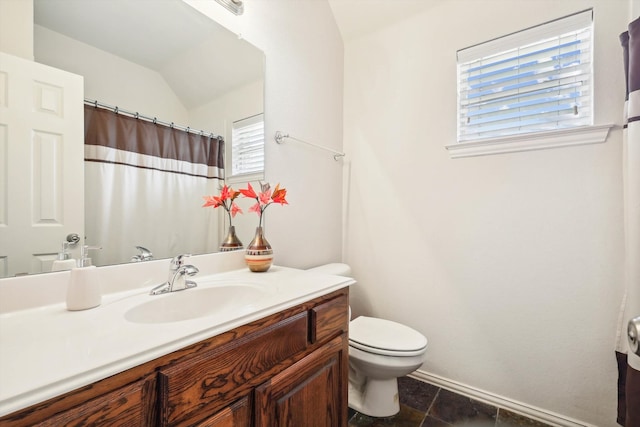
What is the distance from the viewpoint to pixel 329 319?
41.8 inches

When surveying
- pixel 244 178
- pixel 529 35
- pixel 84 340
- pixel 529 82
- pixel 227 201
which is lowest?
pixel 84 340

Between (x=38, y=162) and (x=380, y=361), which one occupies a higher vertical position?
(x=38, y=162)

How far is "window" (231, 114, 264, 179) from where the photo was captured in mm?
1382

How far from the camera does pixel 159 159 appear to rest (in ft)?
3.71

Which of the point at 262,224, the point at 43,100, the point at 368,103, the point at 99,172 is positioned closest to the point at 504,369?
the point at 262,224

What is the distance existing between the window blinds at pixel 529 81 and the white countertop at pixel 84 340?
1455 millimetres

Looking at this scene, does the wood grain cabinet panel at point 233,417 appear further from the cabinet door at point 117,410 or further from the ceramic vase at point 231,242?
the ceramic vase at point 231,242

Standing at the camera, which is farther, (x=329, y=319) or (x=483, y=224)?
(x=483, y=224)

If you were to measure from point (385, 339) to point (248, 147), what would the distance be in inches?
47.2

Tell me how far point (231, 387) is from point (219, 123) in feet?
3.54

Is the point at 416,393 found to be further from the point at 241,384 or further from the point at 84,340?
the point at 84,340

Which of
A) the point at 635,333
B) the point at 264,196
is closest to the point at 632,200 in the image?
the point at 635,333

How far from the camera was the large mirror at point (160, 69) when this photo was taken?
92 cm

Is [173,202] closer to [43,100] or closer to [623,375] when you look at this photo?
[43,100]
